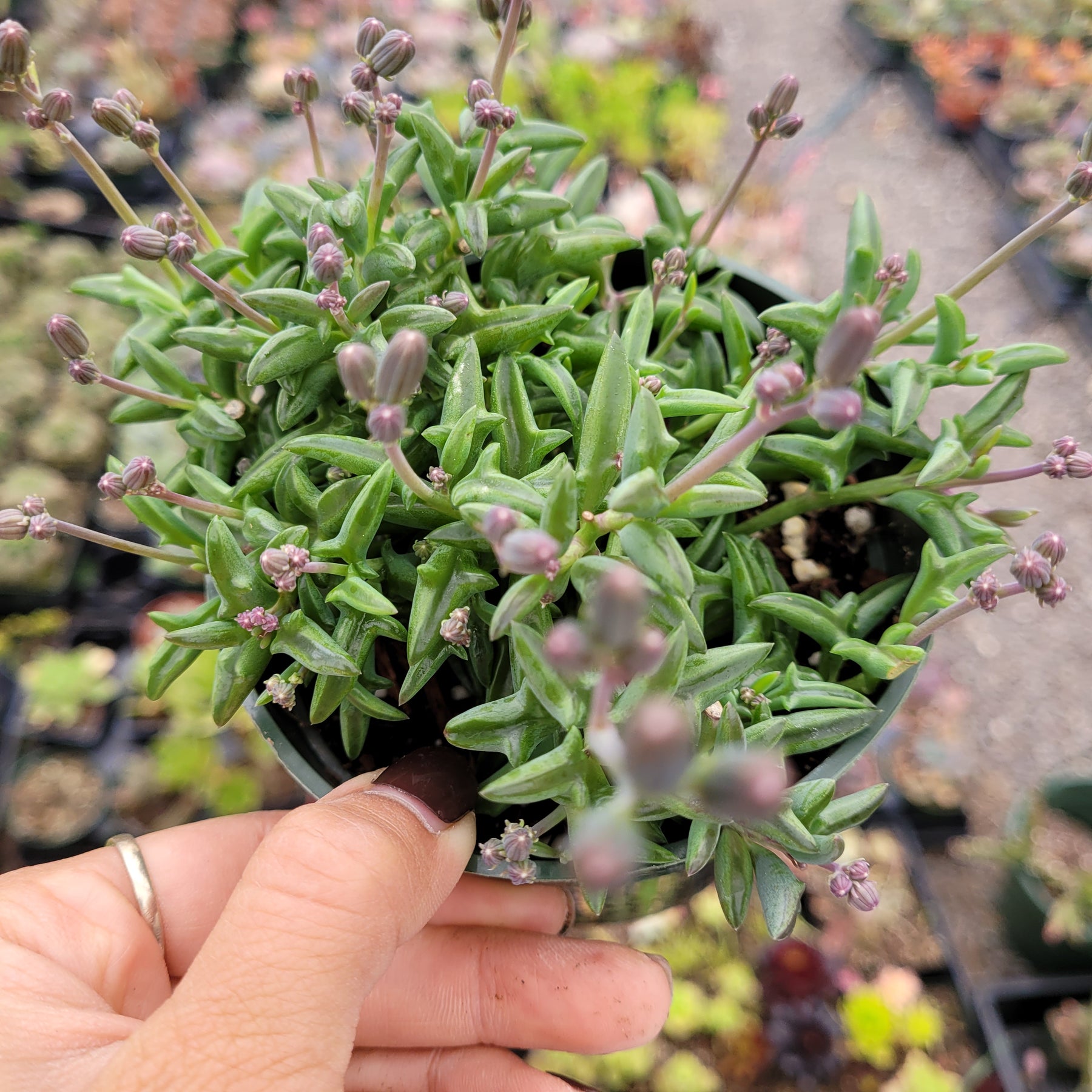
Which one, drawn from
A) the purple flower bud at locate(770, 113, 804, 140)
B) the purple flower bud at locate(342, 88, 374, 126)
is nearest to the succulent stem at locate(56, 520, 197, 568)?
the purple flower bud at locate(342, 88, 374, 126)

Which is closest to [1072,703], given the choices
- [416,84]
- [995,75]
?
[995,75]

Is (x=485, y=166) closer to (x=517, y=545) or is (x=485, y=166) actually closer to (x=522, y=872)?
(x=517, y=545)

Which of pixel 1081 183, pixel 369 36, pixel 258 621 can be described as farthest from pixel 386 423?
pixel 1081 183

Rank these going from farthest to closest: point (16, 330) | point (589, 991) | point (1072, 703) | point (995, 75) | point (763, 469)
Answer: point (995, 75) < point (16, 330) < point (1072, 703) < point (589, 991) < point (763, 469)

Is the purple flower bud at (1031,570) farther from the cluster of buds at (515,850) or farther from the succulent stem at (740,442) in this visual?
the cluster of buds at (515,850)

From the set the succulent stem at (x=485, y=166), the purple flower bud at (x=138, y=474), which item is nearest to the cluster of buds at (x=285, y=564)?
the purple flower bud at (x=138, y=474)

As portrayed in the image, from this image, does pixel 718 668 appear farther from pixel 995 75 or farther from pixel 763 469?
pixel 995 75

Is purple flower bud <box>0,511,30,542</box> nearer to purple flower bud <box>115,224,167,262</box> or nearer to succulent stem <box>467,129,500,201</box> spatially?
purple flower bud <box>115,224,167,262</box>
